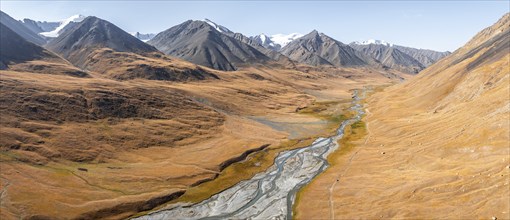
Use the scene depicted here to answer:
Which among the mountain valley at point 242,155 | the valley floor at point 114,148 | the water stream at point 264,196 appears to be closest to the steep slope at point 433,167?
the mountain valley at point 242,155

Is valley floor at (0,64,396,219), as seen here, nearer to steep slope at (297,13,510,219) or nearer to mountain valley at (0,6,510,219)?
mountain valley at (0,6,510,219)

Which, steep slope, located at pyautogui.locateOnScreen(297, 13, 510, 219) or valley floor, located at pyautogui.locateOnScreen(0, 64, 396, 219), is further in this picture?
valley floor, located at pyautogui.locateOnScreen(0, 64, 396, 219)

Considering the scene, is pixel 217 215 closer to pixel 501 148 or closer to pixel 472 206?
pixel 472 206

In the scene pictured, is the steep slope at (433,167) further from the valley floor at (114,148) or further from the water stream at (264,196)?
A: the valley floor at (114,148)

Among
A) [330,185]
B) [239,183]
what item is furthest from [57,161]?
[330,185]

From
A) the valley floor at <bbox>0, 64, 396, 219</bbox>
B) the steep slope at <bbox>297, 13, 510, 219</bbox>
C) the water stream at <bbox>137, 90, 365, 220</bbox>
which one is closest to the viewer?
the steep slope at <bbox>297, 13, 510, 219</bbox>

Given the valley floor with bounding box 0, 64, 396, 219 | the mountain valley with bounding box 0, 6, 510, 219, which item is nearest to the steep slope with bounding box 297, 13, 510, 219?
the mountain valley with bounding box 0, 6, 510, 219

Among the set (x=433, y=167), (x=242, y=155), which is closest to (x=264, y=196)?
(x=242, y=155)
